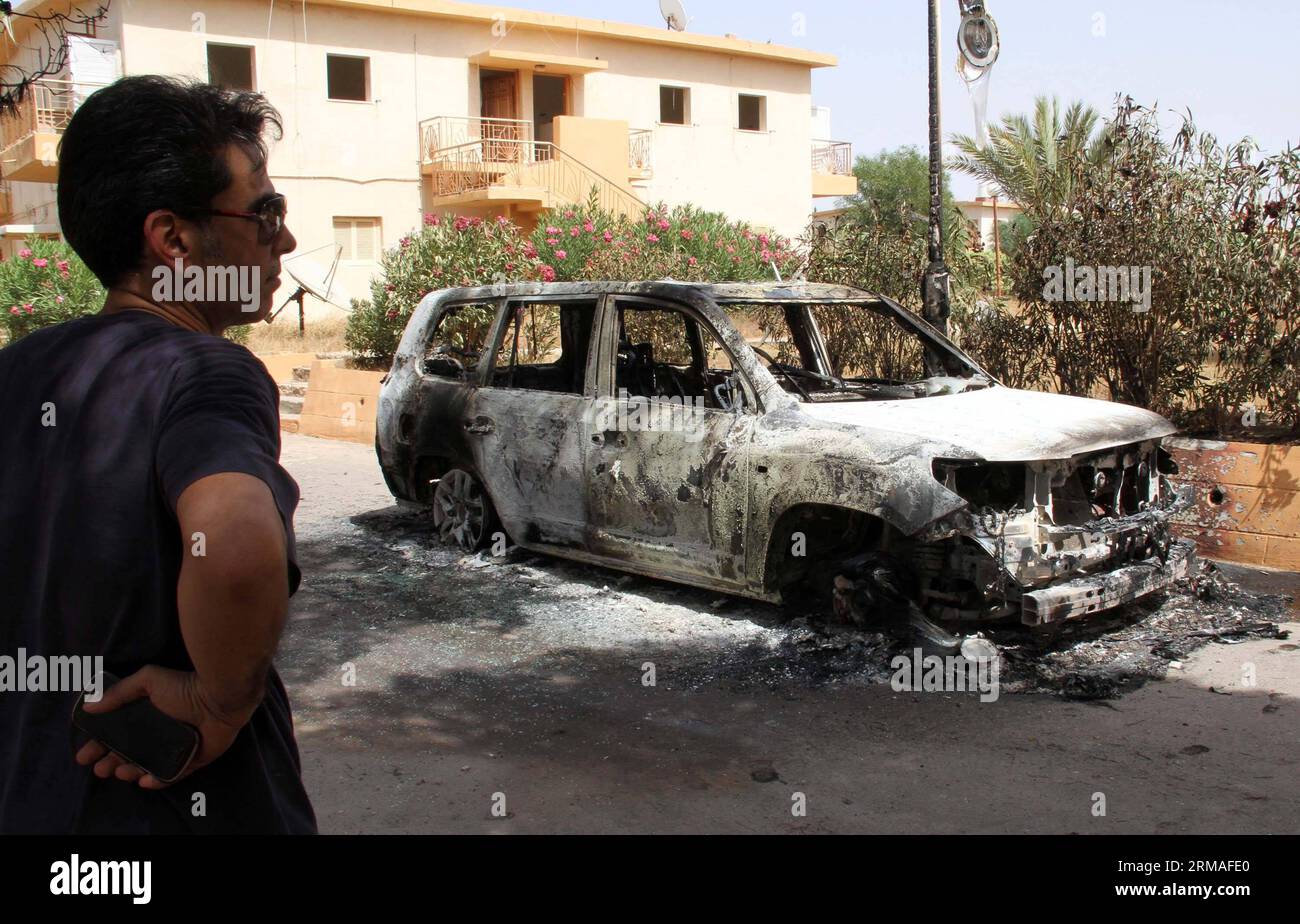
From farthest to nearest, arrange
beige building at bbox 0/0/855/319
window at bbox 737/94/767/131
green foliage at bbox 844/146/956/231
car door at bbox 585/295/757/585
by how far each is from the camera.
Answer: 1. green foliage at bbox 844/146/956/231
2. window at bbox 737/94/767/131
3. beige building at bbox 0/0/855/319
4. car door at bbox 585/295/757/585

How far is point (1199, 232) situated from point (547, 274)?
28.0ft

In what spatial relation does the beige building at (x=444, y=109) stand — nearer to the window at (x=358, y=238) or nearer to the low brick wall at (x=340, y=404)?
the window at (x=358, y=238)

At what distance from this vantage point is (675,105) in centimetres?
3052

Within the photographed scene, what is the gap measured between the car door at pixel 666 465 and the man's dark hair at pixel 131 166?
14.8 feet

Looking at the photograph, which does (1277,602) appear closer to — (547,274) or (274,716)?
(274,716)

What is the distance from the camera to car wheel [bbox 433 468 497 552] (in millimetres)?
7980

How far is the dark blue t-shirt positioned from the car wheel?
6217mm

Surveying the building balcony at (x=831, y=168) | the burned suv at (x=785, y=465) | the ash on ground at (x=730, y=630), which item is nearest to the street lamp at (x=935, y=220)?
the burned suv at (x=785, y=465)

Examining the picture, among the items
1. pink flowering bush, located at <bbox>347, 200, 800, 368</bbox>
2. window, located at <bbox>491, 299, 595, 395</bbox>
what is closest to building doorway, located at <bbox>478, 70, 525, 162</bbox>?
pink flowering bush, located at <bbox>347, 200, 800, 368</bbox>

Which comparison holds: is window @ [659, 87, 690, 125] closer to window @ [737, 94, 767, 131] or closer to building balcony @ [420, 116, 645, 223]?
window @ [737, 94, 767, 131]

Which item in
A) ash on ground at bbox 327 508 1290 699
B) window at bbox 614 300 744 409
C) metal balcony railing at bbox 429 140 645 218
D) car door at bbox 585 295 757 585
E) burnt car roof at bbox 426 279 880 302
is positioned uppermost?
metal balcony railing at bbox 429 140 645 218

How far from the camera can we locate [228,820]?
1710mm

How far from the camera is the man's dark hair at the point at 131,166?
1729 millimetres
